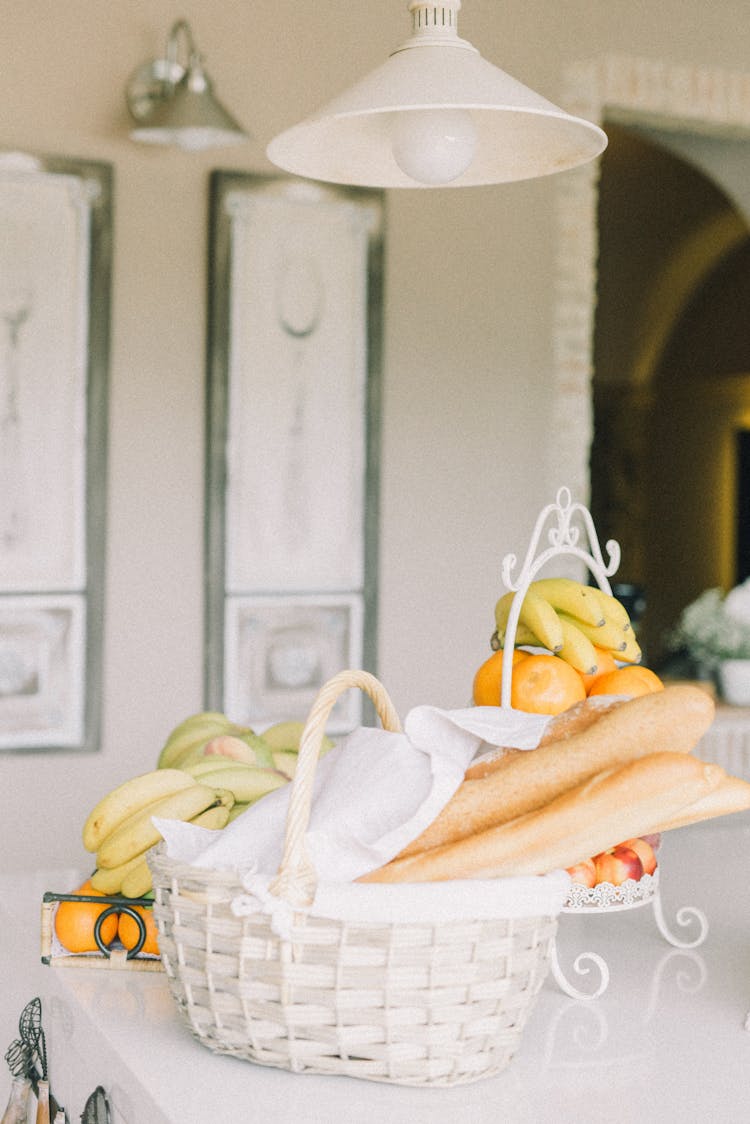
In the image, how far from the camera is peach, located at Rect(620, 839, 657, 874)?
1562 mm

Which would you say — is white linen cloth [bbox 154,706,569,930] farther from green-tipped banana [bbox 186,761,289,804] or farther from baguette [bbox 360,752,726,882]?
green-tipped banana [bbox 186,761,289,804]

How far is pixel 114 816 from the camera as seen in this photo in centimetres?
162

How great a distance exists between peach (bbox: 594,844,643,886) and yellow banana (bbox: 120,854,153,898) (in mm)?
508

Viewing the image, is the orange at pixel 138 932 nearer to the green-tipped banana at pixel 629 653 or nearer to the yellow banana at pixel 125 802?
the yellow banana at pixel 125 802

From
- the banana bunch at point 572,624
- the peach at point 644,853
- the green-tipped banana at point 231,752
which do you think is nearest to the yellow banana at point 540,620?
the banana bunch at point 572,624

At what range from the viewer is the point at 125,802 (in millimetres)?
1623

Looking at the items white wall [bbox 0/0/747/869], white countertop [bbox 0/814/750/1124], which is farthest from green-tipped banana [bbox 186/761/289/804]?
white wall [bbox 0/0/747/869]

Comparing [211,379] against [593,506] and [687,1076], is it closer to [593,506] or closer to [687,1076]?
[687,1076]

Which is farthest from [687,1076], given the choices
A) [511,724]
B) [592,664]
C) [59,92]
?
[59,92]

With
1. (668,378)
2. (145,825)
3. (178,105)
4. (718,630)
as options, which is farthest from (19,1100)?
(668,378)

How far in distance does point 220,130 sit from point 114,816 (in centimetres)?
258

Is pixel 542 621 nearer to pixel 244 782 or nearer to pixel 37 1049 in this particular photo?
pixel 244 782

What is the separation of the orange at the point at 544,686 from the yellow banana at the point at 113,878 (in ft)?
1.61

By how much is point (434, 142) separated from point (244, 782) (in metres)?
0.80
